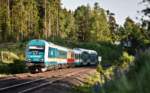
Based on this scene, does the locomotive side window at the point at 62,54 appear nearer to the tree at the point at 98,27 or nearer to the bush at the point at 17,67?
the bush at the point at 17,67

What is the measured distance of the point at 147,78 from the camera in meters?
6.66

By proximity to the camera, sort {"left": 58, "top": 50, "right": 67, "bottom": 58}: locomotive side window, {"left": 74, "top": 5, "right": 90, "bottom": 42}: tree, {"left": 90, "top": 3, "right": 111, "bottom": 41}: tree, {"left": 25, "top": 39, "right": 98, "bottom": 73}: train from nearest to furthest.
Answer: {"left": 25, "top": 39, "right": 98, "bottom": 73}: train < {"left": 58, "top": 50, "right": 67, "bottom": 58}: locomotive side window < {"left": 90, "top": 3, "right": 111, "bottom": 41}: tree < {"left": 74, "top": 5, "right": 90, "bottom": 42}: tree

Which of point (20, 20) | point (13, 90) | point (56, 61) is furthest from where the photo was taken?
point (20, 20)

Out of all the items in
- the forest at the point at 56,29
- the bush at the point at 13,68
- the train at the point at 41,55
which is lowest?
the bush at the point at 13,68

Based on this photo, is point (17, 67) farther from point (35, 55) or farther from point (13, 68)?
point (35, 55)

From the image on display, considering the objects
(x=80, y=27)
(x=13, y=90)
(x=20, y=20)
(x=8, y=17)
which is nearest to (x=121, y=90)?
(x=13, y=90)

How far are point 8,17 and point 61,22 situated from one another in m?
43.6

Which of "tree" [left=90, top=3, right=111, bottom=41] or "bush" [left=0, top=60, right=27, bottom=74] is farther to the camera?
"tree" [left=90, top=3, right=111, bottom=41]

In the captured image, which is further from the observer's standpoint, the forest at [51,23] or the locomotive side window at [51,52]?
the forest at [51,23]

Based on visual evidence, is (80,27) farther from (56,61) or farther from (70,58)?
(56,61)

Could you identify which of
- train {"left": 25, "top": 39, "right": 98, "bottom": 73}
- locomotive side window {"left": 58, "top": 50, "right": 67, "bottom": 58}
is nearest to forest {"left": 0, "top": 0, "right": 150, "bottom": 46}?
locomotive side window {"left": 58, "top": 50, "right": 67, "bottom": 58}

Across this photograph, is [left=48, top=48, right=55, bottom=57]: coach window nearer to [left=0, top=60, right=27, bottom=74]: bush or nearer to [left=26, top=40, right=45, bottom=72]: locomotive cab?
[left=26, top=40, right=45, bottom=72]: locomotive cab

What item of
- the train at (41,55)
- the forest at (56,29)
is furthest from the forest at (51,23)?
the train at (41,55)

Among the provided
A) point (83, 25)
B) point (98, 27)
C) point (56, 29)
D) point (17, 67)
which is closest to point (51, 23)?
point (56, 29)
